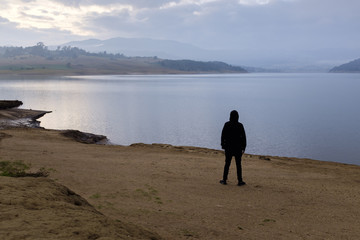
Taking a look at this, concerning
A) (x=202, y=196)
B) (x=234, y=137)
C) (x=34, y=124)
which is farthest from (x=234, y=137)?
(x=34, y=124)

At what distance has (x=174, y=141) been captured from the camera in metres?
29.6

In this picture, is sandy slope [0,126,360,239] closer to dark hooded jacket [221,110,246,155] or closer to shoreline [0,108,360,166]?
dark hooded jacket [221,110,246,155]

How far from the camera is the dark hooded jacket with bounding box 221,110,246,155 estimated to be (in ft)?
35.4

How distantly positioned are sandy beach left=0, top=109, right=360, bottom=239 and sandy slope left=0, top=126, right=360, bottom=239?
0.02 meters

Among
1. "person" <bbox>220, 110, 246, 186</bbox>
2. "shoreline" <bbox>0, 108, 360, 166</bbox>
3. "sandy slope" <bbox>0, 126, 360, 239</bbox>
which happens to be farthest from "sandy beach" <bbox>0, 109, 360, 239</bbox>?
"shoreline" <bbox>0, 108, 360, 166</bbox>

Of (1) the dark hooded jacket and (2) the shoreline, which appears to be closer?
(1) the dark hooded jacket

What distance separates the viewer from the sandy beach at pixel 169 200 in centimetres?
515

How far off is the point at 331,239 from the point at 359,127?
33344mm

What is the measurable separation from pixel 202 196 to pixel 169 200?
1.09 m

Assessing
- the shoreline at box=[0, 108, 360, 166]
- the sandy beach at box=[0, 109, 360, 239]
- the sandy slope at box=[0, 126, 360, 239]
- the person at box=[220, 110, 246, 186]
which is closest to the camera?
the sandy beach at box=[0, 109, 360, 239]

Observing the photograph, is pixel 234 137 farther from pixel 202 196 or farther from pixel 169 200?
pixel 169 200

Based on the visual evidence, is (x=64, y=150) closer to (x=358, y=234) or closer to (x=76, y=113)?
(x=358, y=234)

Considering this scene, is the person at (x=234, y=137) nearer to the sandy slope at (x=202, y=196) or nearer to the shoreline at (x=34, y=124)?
the sandy slope at (x=202, y=196)

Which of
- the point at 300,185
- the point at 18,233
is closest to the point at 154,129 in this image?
the point at 300,185
